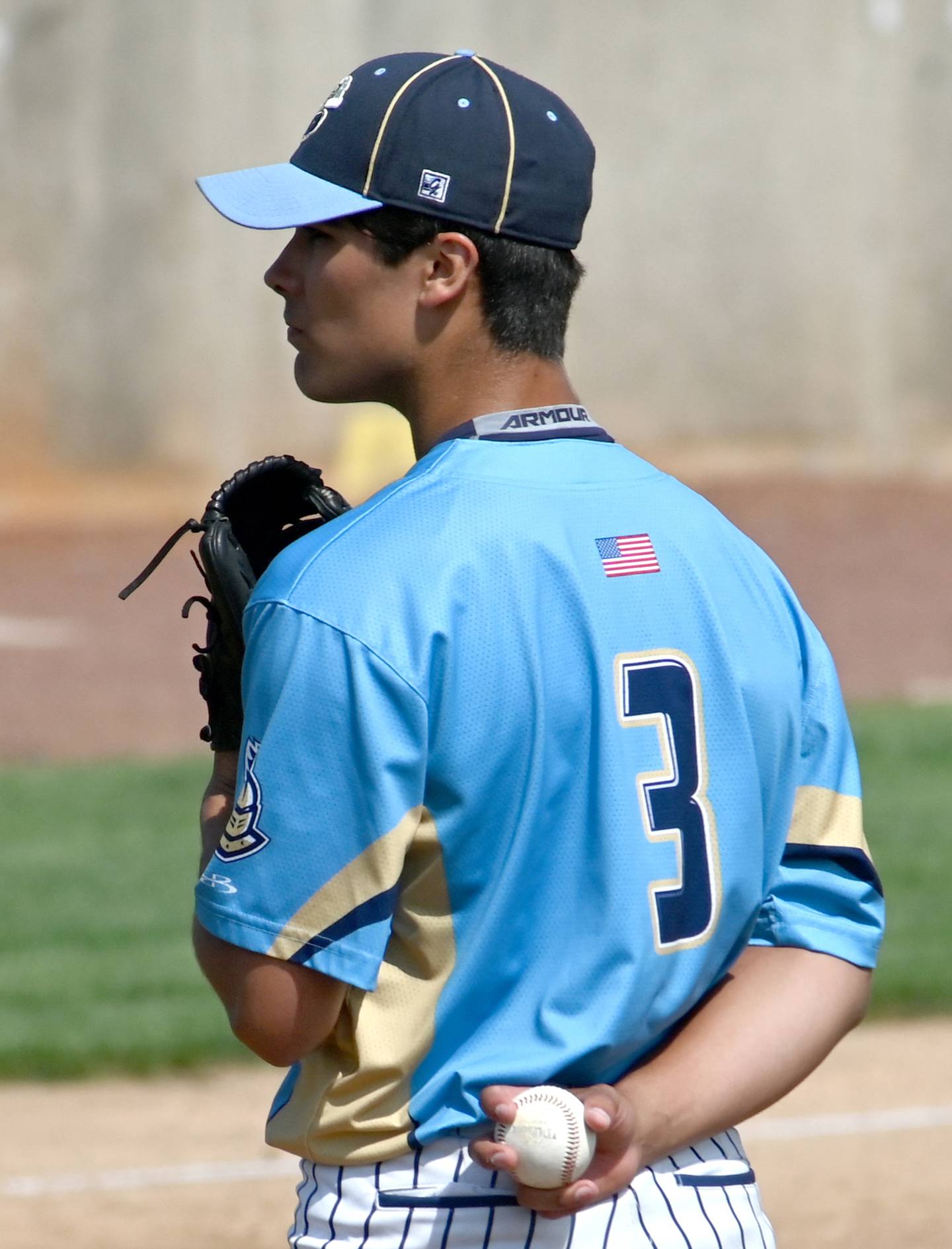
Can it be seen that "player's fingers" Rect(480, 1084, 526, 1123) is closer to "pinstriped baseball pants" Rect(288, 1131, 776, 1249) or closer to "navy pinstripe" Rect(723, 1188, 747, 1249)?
"pinstriped baseball pants" Rect(288, 1131, 776, 1249)

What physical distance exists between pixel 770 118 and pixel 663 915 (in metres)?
17.8

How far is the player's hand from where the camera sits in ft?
5.11

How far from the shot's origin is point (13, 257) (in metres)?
16.5

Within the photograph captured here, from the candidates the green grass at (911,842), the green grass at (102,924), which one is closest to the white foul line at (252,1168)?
the green grass at (102,924)

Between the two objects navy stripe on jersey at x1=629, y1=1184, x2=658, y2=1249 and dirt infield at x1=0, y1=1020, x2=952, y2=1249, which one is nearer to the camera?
navy stripe on jersey at x1=629, y1=1184, x2=658, y2=1249

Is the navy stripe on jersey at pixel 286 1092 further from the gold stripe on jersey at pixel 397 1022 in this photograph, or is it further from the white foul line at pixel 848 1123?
the white foul line at pixel 848 1123

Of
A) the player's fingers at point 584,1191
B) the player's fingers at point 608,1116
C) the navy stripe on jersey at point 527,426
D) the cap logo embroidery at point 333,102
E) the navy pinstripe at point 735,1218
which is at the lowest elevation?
the navy pinstripe at point 735,1218

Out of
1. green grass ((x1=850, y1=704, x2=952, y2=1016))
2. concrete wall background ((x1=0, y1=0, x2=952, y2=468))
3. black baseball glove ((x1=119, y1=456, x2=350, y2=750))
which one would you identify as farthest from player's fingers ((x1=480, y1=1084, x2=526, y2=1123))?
concrete wall background ((x1=0, y1=0, x2=952, y2=468))

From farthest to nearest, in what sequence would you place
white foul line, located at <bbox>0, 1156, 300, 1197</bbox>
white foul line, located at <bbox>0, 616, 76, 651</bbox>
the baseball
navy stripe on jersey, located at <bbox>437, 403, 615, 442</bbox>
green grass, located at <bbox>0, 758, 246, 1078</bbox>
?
white foul line, located at <bbox>0, 616, 76, 651</bbox> < green grass, located at <bbox>0, 758, 246, 1078</bbox> < white foul line, located at <bbox>0, 1156, 300, 1197</bbox> < navy stripe on jersey, located at <bbox>437, 403, 615, 442</bbox> < the baseball

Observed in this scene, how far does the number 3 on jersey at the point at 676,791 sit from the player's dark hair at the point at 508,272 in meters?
0.36

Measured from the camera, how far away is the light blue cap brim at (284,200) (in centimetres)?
175

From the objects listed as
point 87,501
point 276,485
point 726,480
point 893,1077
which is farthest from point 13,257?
point 276,485

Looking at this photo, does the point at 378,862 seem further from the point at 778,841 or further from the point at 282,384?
the point at 282,384

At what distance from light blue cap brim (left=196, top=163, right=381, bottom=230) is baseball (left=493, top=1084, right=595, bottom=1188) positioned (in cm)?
85
